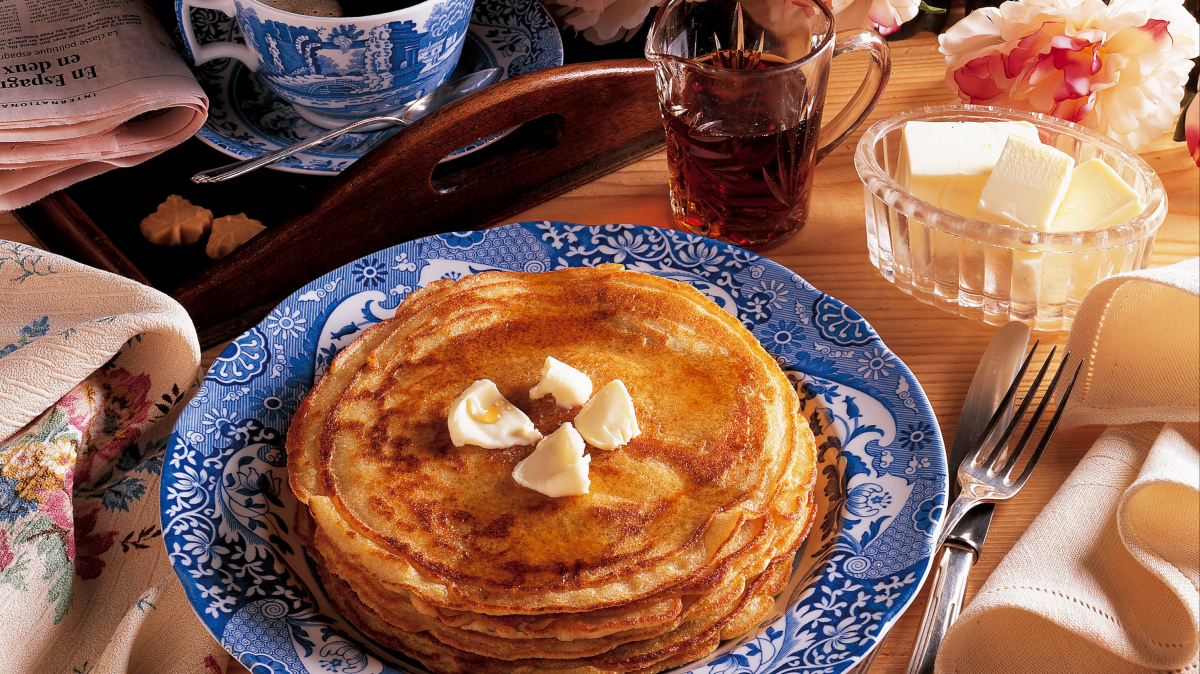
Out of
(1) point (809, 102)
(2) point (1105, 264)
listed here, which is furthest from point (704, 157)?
(2) point (1105, 264)

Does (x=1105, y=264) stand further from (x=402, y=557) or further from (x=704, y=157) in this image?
(x=402, y=557)

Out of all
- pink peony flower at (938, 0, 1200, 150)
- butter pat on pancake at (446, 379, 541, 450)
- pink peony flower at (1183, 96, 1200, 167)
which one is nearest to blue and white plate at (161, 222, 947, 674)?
butter pat on pancake at (446, 379, 541, 450)

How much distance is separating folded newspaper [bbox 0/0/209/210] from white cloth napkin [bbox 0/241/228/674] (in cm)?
21

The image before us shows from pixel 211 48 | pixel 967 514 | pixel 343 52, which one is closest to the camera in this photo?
pixel 967 514

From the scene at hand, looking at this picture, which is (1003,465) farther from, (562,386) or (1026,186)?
(562,386)

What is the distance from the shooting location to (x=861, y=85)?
1789 mm

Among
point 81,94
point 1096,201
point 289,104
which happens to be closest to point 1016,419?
point 1096,201

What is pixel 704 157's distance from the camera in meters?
1.65

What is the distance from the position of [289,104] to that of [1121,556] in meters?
1.62

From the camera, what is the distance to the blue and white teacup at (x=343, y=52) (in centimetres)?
169

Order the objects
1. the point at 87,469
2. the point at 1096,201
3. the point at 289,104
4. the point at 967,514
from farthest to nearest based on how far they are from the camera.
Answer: the point at 289,104
the point at 1096,201
the point at 87,469
the point at 967,514

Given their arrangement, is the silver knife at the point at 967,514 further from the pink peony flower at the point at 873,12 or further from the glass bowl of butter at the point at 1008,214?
the pink peony flower at the point at 873,12

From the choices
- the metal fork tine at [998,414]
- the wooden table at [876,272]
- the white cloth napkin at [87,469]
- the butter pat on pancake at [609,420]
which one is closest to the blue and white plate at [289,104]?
the wooden table at [876,272]

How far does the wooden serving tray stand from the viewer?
158 centimetres
